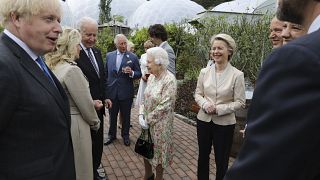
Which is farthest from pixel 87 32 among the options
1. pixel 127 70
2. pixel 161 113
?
pixel 127 70

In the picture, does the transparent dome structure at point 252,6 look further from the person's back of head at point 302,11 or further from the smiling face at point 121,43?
the person's back of head at point 302,11

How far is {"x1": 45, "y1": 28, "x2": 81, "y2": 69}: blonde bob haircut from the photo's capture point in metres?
3.19

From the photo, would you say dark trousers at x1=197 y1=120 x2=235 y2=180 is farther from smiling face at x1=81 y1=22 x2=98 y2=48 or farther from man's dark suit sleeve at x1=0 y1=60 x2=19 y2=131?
man's dark suit sleeve at x1=0 y1=60 x2=19 y2=131

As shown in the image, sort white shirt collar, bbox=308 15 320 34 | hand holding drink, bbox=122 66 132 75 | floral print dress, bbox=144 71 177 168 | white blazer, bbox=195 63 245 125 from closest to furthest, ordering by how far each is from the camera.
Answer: white shirt collar, bbox=308 15 320 34 → white blazer, bbox=195 63 245 125 → floral print dress, bbox=144 71 177 168 → hand holding drink, bbox=122 66 132 75

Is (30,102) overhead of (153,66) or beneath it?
overhead

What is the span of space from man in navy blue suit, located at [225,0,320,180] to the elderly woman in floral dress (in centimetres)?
284

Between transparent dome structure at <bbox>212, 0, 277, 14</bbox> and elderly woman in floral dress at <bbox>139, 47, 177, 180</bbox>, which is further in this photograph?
transparent dome structure at <bbox>212, 0, 277, 14</bbox>

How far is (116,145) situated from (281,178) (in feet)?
17.4

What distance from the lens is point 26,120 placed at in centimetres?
170

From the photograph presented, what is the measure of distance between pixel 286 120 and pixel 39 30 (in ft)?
5.08

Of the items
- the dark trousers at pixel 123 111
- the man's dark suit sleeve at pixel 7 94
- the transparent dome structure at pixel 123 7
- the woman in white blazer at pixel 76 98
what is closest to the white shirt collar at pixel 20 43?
the man's dark suit sleeve at pixel 7 94

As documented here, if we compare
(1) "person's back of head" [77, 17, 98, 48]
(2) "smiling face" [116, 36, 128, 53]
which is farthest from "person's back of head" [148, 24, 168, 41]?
(1) "person's back of head" [77, 17, 98, 48]

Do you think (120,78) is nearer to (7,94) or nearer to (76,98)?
(76,98)

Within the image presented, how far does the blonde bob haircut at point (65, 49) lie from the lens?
3188 millimetres
